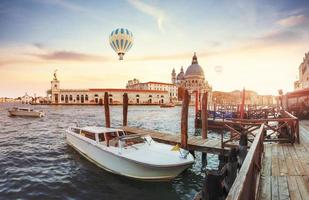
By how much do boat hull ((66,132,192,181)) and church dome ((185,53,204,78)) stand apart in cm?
12782

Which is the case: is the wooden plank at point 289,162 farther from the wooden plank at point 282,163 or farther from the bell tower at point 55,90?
the bell tower at point 55,90

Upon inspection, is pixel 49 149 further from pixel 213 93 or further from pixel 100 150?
pixel 213 93

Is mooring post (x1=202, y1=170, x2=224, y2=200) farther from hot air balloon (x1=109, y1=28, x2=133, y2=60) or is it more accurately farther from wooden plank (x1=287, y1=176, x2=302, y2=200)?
hot air balloon (x1=109, y1=28, x2=133, y2=60)

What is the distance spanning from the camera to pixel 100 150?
11.6 meters

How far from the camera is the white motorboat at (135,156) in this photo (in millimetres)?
9688

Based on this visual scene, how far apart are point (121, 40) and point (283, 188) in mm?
27463

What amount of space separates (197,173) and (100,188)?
15.7ft

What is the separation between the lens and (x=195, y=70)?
137 metres

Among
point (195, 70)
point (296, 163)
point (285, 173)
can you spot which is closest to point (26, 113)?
point (296, 163)

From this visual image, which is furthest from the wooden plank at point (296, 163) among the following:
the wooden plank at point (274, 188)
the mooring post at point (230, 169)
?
the mooring post at point (230, 169)

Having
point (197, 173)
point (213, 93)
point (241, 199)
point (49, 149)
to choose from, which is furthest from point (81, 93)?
point (241, 199)

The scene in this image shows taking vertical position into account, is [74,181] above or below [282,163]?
below

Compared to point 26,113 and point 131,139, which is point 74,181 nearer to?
point 131,139

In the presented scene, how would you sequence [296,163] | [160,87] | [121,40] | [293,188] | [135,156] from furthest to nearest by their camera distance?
[160,87] < [121,40] < [135,156] < [296,163] < [293,188]
